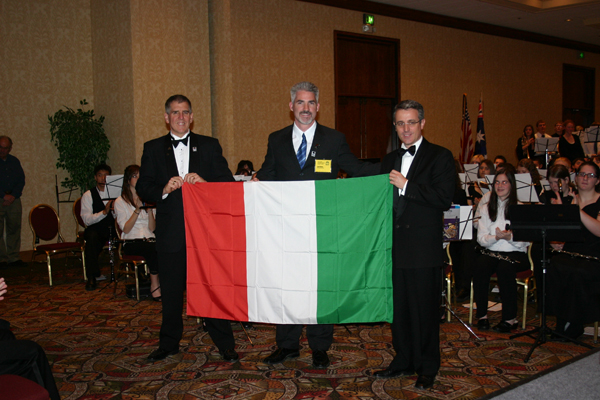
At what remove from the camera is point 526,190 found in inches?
237

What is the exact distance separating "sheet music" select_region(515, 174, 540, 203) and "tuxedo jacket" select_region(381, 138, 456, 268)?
10.9 feet

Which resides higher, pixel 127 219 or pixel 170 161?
pixel 170 161

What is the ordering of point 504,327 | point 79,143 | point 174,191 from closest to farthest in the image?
point 174,191, point 504,327, point 79,143

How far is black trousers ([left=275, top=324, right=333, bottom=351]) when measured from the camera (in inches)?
143

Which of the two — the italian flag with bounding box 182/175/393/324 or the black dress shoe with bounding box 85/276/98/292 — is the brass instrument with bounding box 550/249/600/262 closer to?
the italian flag with bounding box 182/175/393/324

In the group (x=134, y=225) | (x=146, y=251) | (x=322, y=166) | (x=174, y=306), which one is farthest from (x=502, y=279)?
(x=134, y=225)

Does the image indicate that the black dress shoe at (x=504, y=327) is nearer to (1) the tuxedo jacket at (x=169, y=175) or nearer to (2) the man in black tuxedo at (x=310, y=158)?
(2) the man in black tuxedo at (x=310, y=158)

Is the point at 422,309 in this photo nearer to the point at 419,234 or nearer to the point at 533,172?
the point at 419,234

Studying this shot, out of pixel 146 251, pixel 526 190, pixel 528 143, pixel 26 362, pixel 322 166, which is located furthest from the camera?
pixel 528 143

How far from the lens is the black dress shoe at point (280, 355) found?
371cm

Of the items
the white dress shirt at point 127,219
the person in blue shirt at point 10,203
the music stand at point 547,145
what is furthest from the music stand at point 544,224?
the music stand at point 547,145

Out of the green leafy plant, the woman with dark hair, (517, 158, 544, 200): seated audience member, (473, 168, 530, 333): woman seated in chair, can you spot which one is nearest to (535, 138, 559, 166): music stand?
the woman with dark hair

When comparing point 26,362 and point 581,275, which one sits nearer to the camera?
point 26,362

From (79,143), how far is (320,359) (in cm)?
655
